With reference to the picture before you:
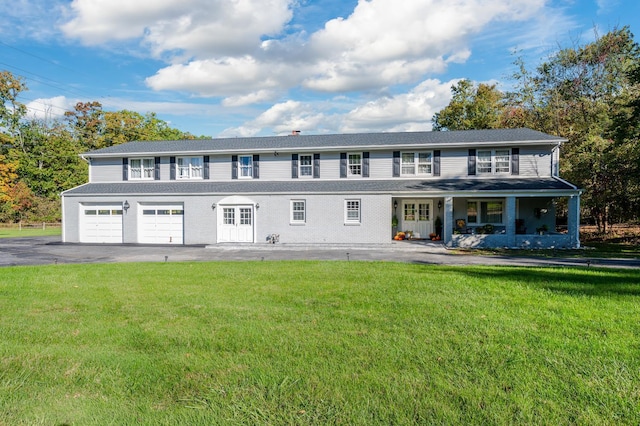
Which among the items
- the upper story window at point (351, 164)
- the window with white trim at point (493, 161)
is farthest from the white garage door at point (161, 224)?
the window with white trim at point (493, 161)

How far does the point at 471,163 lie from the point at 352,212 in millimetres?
7316

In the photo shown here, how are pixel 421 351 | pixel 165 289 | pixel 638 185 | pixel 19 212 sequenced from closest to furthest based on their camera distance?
pixel 421 351 → pixel 165 289 → pixel 638 185 → pixel 19 212

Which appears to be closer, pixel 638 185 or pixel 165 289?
pixel 165 289

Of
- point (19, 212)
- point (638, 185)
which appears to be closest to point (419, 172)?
point (638, 185)

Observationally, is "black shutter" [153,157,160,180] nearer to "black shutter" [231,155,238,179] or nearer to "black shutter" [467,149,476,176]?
"black shutter" [231,155,238,179]

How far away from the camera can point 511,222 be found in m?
19.6

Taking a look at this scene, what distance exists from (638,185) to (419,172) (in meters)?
11.4

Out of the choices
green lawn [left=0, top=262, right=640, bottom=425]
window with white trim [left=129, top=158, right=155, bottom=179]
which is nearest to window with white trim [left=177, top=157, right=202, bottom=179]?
window with white trim [left=129, top=158, right=155, bottom=179]

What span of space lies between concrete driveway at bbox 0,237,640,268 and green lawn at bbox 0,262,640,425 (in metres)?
6.17

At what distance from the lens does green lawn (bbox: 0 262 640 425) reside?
376 centimetres

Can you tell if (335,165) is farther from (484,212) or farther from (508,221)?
(508,221)

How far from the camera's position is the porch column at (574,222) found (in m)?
19.1

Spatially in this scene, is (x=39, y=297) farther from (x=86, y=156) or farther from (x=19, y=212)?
(x=19, y=212)

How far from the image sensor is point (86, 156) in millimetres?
25406
